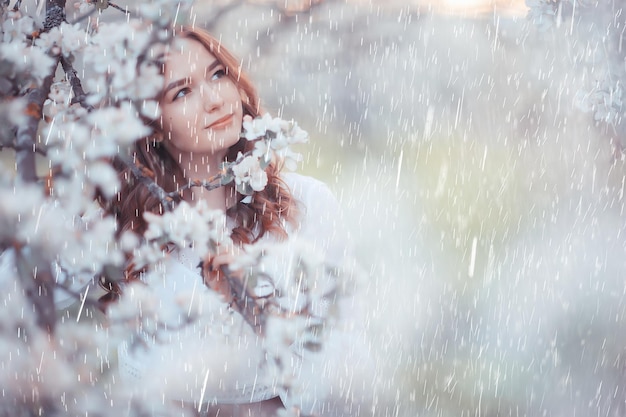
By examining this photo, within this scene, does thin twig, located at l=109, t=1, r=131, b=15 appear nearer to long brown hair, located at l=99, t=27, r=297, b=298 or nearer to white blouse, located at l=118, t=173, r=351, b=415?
long brown hair, located at l=99, t=27, r=297, b=298

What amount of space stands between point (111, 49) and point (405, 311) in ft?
2.02

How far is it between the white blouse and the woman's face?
13 cm

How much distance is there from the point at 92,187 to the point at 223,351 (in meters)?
0.31

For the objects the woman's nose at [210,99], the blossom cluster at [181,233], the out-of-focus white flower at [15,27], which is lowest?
the blossom cluster at [181,233]

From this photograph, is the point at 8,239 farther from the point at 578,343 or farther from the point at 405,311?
the point at 578,343

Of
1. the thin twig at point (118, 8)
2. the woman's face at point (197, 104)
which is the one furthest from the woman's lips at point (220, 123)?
the thin twig at point (118, 8)

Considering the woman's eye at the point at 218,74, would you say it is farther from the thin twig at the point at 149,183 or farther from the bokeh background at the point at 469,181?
the thin twig at the point at 149,183

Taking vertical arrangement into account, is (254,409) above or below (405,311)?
below

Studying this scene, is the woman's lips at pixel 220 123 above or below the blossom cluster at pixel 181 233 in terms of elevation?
above

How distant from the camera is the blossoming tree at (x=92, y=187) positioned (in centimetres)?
89

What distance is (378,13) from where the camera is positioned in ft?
3.21

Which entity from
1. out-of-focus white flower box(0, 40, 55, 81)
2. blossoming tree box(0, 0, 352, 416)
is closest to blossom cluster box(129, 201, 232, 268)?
blossoming tree box(0, 0, 352, 416)

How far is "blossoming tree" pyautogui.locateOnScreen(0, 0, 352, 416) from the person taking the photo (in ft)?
2.93

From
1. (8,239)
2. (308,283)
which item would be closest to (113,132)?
(8,239)
